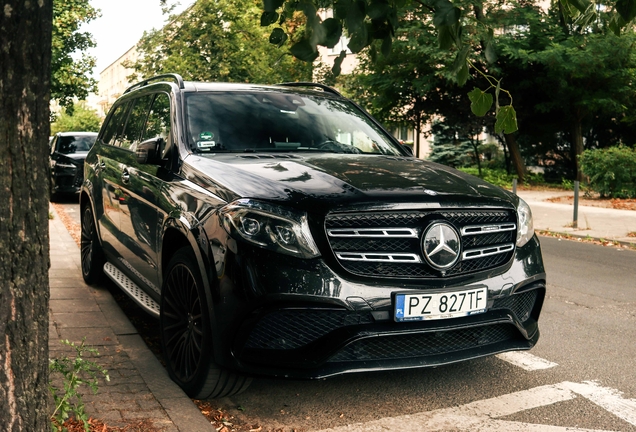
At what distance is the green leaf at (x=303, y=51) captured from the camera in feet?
8.98

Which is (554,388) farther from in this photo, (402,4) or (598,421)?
(402,4)

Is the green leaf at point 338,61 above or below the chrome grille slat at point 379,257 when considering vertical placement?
above

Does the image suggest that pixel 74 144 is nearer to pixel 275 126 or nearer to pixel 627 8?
pixel 275 126

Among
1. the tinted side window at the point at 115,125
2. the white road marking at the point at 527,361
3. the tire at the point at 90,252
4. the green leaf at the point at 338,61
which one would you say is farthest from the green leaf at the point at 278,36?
the tire at the point at 90,252

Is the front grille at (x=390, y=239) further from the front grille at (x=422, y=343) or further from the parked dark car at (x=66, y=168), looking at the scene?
the parked dark car at (x=66, y=168)

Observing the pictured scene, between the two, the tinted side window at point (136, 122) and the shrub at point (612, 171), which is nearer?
the tinted side window at point (136, 122)

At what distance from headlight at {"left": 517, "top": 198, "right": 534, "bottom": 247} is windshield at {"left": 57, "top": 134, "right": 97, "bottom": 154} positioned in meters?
15.7

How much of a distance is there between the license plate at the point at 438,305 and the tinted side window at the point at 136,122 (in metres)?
2.96

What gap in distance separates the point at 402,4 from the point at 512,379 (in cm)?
237

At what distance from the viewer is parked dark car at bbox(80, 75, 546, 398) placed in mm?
3547

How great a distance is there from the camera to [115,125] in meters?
6.90

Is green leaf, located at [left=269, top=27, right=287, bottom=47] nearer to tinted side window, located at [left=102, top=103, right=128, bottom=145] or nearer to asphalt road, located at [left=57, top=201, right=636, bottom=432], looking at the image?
asphalt road, located at [left=57, top=201, right=636, bottom=432]

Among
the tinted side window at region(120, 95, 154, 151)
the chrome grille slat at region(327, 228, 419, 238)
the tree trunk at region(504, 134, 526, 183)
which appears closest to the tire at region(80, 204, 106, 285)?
the tinted side window at region(120, 95, 154, 151)

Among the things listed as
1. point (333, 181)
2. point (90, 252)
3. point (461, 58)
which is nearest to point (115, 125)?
point (90, 252)
